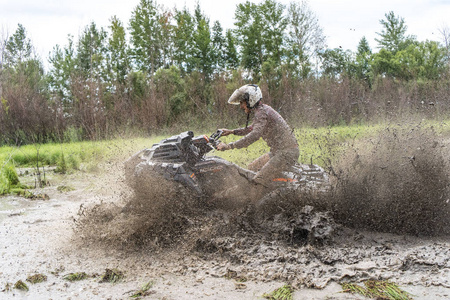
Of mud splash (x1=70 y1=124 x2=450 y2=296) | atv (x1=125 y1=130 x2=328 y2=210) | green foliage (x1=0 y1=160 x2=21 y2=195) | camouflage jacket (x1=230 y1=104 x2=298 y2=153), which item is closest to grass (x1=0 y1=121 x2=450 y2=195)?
green foliage (x1=0 y1=160 x2=21 y2=195)

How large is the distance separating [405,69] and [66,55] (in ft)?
101

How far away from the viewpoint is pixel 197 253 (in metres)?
5.78

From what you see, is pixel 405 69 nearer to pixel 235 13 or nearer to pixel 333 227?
pixel 235 13

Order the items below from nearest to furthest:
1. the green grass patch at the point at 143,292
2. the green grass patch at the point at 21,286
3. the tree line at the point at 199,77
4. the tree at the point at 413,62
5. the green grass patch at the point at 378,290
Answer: the green grass patch at the point at 378,290
the green grass patch at the point at 143,292
the green grass patch at the point at 21,286
the tree line at the point at 199,77
the tree at the point at 413,62

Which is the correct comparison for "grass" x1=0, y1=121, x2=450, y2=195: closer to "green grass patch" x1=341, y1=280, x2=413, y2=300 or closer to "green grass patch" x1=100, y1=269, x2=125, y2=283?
"green grass patch" x1=100, y1=269, x2=125, y2=283

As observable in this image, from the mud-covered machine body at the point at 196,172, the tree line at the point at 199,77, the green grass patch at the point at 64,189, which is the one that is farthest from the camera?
the tree line at the point at 199,77

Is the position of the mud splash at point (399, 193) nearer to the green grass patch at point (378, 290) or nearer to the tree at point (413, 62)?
the green grass patch at point (378, 290)

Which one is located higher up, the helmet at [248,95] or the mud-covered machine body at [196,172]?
the helmet at [248,95]

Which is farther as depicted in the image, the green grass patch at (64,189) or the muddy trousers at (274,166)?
the green grass patch at (64,189)

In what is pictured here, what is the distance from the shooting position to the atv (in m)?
6.10

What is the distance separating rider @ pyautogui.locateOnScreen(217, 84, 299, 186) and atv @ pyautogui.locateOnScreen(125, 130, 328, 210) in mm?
165

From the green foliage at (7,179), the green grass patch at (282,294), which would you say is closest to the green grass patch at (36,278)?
the green grass patch at (282,294)

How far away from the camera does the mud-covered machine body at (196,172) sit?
609 cm

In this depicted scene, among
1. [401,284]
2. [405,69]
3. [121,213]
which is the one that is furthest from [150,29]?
[401,284]
